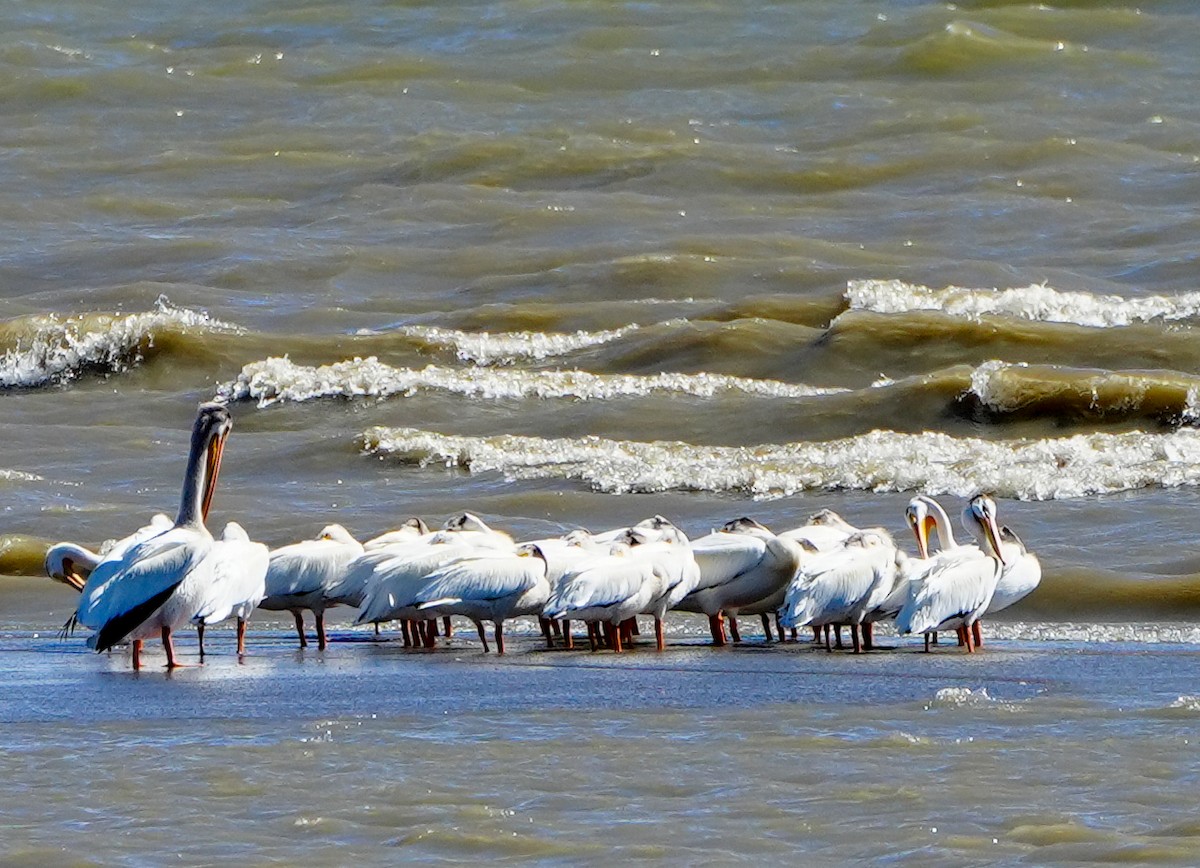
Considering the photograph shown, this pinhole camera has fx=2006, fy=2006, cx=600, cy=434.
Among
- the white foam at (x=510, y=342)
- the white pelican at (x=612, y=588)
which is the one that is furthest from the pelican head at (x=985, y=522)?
the white foam at (x=510, y=342)

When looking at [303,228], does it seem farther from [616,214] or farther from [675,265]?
[675,265]

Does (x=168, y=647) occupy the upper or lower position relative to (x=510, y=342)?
lower

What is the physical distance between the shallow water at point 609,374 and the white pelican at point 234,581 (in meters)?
0.25

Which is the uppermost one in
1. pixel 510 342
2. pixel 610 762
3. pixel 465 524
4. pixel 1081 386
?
pixel 510 342

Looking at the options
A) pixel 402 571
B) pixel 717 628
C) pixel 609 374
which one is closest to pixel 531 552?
pixel 402 571

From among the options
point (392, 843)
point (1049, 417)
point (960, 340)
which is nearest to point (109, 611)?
point (392, 843)

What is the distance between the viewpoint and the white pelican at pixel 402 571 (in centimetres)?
756

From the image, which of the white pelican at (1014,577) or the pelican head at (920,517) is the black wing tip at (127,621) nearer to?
the white pelican at (1014,577)

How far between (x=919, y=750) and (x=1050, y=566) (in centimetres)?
418

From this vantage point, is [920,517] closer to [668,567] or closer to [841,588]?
[841,588]

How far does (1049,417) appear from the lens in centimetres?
1388

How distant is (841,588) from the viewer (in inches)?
295

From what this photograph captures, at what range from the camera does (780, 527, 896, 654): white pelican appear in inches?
294

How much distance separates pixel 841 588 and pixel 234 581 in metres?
2.25
